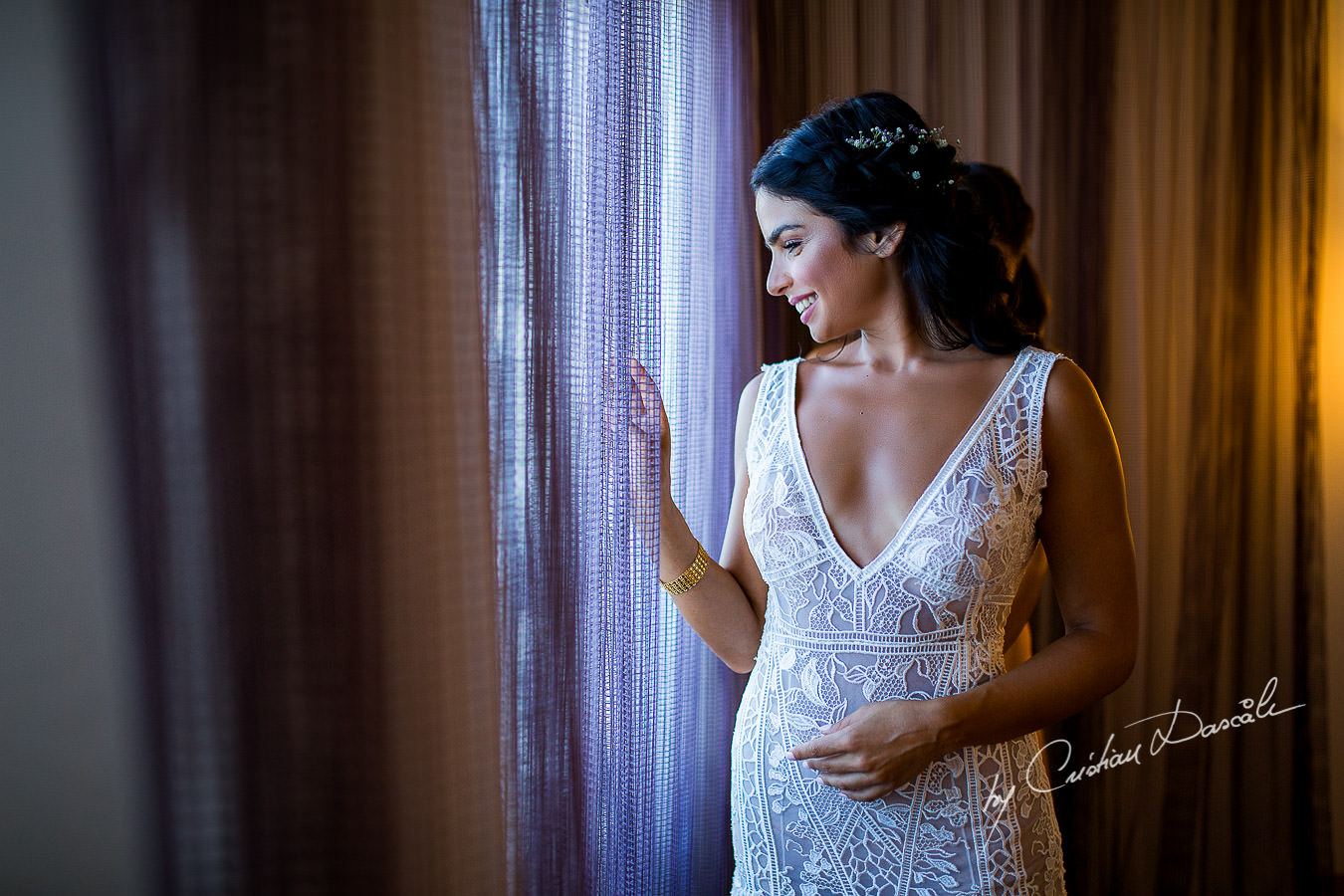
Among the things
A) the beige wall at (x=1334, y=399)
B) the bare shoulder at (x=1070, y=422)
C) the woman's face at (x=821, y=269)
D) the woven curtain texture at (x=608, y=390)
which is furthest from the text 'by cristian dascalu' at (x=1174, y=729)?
the woman's face at (x=821, y=269)

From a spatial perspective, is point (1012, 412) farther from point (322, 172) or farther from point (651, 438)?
point (322, 172)

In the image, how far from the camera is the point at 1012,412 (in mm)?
1034

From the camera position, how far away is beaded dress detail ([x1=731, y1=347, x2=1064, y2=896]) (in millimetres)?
982

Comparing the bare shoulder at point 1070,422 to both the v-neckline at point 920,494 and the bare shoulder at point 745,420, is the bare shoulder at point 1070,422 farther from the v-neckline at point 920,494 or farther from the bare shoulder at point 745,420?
the bare shoulder at point 745,420

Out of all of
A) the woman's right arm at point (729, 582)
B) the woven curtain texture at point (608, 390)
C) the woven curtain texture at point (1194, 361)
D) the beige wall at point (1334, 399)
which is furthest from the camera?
the beige wall at point (1334, 399)

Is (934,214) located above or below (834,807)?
above

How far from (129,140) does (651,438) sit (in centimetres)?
66

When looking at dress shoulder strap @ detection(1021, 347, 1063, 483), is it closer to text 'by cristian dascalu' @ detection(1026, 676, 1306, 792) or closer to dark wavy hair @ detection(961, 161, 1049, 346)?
dark wavy hair @ detection(961, 161, 1049, 346)

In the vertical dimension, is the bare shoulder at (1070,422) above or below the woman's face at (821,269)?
below

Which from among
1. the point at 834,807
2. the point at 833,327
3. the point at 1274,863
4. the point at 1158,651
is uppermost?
the point at 833,327

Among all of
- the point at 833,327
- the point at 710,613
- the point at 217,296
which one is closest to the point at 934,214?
the point at 833,327

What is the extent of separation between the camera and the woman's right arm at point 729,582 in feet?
3.85

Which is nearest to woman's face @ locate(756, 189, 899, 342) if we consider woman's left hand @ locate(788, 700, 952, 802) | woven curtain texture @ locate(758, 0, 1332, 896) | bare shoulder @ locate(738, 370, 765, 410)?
bare shoulder @ locate(738, 370, 765, 410)

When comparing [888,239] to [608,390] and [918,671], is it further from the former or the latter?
[918,671]
